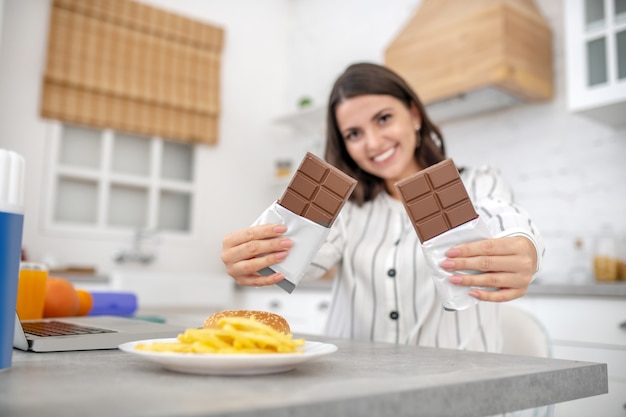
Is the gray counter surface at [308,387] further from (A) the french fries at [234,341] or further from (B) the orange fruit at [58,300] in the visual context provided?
(B) the orange fruit at [58,300]

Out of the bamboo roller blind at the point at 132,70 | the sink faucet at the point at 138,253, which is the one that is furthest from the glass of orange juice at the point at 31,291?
the bamboo roller blind at the point at 132,70

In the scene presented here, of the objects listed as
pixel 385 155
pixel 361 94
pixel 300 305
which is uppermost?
pixel 361 94

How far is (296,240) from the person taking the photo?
86 centimetres

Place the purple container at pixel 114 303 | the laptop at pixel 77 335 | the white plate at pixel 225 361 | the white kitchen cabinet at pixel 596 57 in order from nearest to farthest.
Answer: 1. the white plate at pixel 225 361
2. the laptop at pixel 77 335
3. the purple container at pixel 114 303
4. the white kitchen cabinet at pixel 596 57

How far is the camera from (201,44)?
4379 mm

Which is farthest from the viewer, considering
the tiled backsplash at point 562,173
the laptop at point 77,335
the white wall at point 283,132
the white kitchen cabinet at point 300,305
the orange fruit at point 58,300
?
the white kitchen cabinet at point 300,305

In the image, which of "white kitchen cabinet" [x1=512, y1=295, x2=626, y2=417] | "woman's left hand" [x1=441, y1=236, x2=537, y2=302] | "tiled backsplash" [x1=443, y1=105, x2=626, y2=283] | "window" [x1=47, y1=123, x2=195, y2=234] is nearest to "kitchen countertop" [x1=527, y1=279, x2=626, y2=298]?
"white kitchen cabinet" [x1=512, y1=295, x2=626, y2=417]

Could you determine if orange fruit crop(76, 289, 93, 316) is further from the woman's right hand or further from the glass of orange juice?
the woman's right hand

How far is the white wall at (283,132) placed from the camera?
277cm

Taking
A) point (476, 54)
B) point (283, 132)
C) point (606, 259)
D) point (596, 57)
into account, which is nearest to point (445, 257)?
point (606, 259)

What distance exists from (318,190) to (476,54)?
2.17 meters

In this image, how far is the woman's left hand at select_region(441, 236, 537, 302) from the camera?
80cm

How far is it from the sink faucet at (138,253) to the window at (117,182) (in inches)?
5.0

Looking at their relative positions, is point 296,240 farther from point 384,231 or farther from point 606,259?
point 606,259
